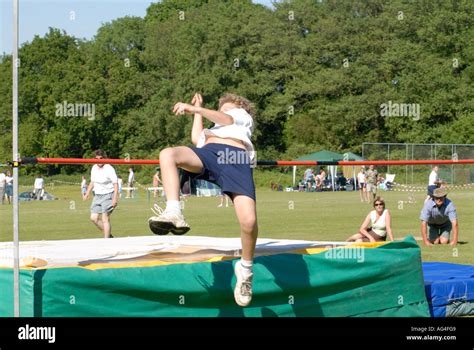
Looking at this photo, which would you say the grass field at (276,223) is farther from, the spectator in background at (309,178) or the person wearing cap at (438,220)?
the spectator in background at (309,178)

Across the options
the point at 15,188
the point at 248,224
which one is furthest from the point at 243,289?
the point at 15,188

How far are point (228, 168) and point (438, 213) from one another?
9943mm

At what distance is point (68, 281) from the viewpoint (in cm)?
722

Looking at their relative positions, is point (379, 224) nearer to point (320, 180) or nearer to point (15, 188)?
point (15, 188)

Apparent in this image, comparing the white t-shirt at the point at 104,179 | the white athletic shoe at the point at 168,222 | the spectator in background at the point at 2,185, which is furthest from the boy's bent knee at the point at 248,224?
the spectator in background at the point at 2,185

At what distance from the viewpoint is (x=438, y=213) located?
16438 millimetres

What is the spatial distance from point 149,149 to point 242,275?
6060 cm

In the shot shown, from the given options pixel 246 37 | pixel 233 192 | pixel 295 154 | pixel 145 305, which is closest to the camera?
pixel 233 192

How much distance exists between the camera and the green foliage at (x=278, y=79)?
57.5 m

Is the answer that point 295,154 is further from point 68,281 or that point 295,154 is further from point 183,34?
point 68,281

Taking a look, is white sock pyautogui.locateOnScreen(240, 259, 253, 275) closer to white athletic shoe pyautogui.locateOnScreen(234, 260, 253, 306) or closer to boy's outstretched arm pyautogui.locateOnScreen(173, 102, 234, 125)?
white athletic shoe pyautogui.locateOnScreen(234, 260, 253, 306)
